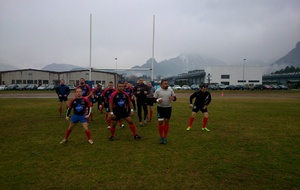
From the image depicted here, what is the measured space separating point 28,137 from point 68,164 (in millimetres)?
3687

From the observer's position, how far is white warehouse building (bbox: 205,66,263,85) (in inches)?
3866

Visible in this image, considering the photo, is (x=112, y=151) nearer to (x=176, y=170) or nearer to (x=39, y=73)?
(x=176, y=170)

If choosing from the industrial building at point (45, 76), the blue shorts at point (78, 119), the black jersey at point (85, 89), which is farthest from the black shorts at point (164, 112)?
the industrial building at point (45, 76)

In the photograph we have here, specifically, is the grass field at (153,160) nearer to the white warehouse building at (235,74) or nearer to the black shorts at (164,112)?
the black shorts at (164,112)

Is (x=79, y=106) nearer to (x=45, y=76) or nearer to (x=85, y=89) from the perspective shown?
(x=85, y=89)

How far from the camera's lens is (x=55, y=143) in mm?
7691

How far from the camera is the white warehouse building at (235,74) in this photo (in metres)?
98.2

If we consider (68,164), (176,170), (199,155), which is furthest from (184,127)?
(68,164)

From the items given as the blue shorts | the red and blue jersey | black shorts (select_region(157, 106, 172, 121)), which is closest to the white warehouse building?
the red and blue jersey

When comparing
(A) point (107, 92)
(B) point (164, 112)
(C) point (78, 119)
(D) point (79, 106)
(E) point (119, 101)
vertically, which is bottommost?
(C) point (78, 119)

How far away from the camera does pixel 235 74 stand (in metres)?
99.3

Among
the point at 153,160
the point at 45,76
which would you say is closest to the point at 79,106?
the point at 153,160

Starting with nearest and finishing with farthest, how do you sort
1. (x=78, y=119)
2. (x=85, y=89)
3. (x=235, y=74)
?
1. (x=78, y=119)
2. (x=85, y=89)
3. (x=235, y=74)

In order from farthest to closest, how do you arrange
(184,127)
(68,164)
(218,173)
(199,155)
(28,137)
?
1. (184,127)
2. (28,137)
3. (199,155)
4. (68,164)
5. (218,173)
